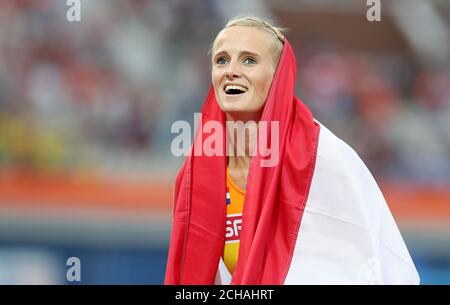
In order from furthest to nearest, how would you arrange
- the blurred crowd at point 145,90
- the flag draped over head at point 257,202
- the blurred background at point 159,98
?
the blurred crowd at point 145,90 < the blurred background at point 159,98 < the flag draped over head at point 257,202

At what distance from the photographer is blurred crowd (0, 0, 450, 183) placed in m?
3.95

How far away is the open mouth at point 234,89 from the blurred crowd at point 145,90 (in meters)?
2.10

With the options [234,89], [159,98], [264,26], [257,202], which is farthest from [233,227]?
[159,98]

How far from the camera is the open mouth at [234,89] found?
1.85m

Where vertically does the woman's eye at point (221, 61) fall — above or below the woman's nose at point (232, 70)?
above

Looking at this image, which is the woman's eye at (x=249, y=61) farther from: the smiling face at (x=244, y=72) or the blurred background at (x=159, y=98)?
the blurred background at (x=159, y=98)

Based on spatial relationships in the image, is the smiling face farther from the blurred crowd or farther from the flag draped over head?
the blurred crowd

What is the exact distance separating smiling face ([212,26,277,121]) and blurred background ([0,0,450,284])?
1890 mm

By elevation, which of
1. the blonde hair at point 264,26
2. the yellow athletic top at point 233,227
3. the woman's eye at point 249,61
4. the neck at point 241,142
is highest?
the blonde hair at point 264,26

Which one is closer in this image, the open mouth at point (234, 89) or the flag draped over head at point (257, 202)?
the flag draped over head at point (257, 202)

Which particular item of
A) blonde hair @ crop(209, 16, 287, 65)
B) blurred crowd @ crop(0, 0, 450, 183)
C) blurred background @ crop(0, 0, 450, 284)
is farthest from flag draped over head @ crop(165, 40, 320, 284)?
blurred crowd @ crop(0, 0, 450, 183)

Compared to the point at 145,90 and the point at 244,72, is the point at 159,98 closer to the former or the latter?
the point at 145,90

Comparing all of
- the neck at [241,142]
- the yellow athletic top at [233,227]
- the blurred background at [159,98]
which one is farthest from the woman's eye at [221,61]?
the blurred background at [159,98]
